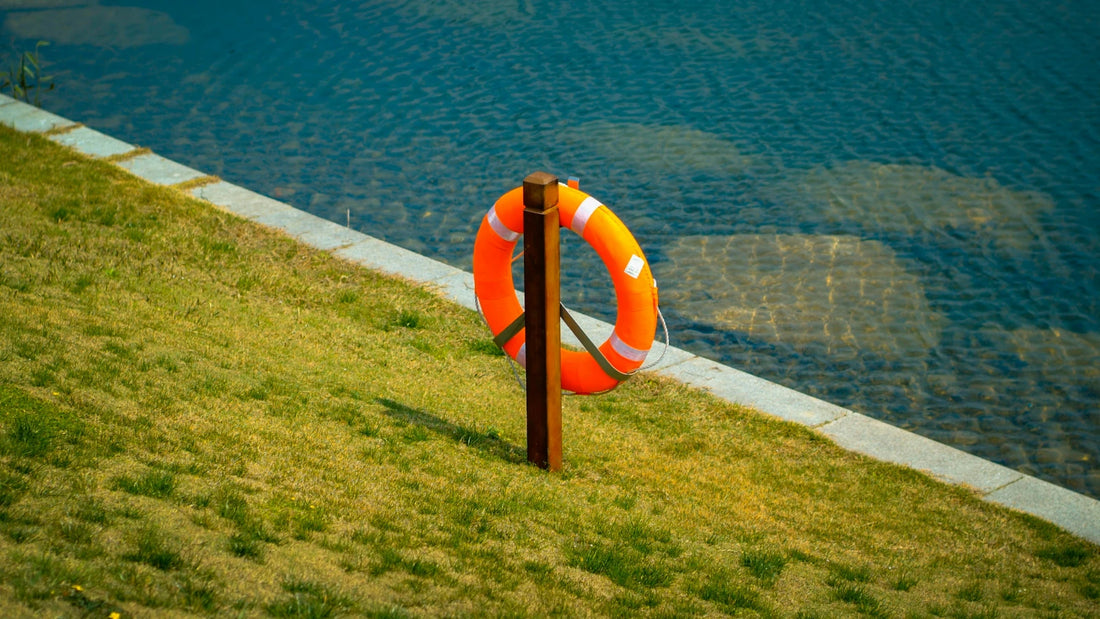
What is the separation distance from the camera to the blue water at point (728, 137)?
26.3 ft

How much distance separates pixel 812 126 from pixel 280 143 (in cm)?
656

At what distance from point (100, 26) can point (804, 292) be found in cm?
1367

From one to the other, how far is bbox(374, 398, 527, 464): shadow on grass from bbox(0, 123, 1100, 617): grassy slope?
0.02 metres

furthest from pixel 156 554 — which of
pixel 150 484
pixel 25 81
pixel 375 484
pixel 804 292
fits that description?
pixel 25 81

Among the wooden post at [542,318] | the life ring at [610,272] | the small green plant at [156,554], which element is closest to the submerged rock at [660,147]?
the life ring at [610,272]

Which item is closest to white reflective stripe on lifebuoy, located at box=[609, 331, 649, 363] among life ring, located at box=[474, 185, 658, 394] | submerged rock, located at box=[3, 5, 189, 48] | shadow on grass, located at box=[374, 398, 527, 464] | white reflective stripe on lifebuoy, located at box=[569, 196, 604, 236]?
life ring, located at box=[474, 185, 658, 394]

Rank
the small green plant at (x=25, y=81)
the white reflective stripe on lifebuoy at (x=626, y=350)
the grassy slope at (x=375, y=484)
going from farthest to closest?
the small green plant at (x=25, y=81) → the white reflective stripe on lifebuoy at (x=626, y=350) → the grassy slope at (x=375, y=484)

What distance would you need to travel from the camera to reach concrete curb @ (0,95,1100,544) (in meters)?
5.91

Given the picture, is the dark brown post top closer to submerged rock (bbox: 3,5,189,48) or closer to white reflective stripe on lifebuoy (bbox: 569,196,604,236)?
white reflective stripe on lifebuoy (bbox: 569,196,604,236)

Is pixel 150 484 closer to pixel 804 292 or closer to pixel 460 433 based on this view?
pixel 460 433

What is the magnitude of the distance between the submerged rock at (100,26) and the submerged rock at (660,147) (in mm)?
7840

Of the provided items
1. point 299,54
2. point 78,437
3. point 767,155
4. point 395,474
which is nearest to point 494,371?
point 395,474

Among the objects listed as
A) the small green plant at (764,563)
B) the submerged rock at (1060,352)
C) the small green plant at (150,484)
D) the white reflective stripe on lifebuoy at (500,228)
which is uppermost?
the white reflective stripe on lifebuoy at (500,228)

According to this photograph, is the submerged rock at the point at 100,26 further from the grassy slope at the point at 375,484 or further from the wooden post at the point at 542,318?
the wooden post at the point at 542,318
